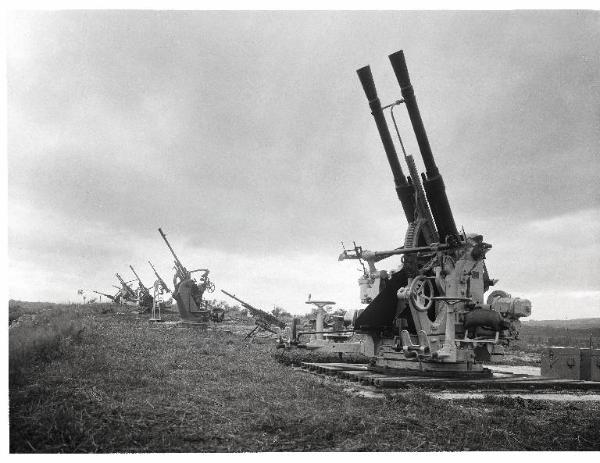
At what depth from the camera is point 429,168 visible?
11.5m

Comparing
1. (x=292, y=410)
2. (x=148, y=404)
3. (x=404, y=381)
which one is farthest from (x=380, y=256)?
(x=148, y=404)

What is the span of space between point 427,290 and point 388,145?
3.11 m

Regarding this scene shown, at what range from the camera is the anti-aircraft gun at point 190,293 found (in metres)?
26.6

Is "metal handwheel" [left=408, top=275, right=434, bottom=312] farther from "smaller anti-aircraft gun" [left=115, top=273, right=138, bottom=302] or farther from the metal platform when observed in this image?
"smaller anti-aircraft gun" [left=115, top=273, right=138, bottom=302]

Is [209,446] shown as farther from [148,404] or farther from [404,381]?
[404,381]

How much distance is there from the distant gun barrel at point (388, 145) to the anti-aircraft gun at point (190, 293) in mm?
16018

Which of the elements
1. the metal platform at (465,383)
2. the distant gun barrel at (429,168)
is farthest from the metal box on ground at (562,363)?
the distant gun barrel at (429,168)

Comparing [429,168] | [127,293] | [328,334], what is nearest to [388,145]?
Result: [429,168]

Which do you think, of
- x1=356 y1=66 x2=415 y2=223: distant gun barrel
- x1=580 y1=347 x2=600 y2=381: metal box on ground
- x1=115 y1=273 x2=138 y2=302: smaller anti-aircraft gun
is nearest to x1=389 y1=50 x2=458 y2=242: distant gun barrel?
x1=356 y1=66 x2=415 y2=223: distant gun barrel

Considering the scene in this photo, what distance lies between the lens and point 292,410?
6.80 m

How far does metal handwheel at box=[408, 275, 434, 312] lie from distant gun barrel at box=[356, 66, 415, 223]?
1.52 m

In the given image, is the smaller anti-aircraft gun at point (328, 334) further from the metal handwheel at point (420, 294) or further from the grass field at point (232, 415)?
the grass field at point (232, 415)

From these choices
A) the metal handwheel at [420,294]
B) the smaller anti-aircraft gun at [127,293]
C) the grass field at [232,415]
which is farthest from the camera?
the smaller anti-aircraft gun at [127,293]

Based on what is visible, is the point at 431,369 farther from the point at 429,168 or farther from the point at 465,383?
the point at 429,168
